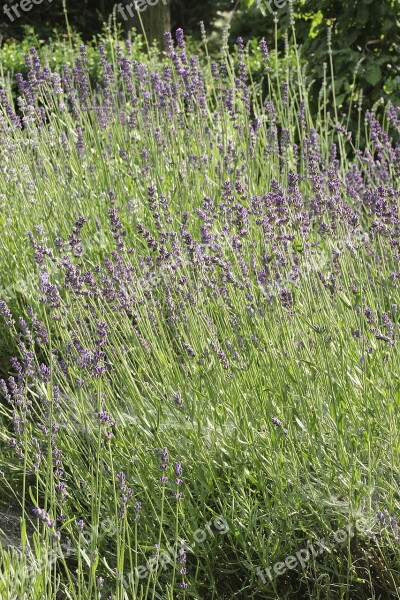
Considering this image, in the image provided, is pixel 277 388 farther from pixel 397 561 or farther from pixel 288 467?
pixel 397 561

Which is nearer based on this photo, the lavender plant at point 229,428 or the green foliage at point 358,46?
the lavender plant at point 229,428

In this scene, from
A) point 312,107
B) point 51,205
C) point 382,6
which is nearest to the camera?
point 51,205

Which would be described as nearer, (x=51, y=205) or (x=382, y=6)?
(x=51, y=205)

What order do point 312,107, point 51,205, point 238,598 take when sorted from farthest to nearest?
point 312,107
point 51,205
point 238,598

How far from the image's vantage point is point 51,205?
4391 millimetres

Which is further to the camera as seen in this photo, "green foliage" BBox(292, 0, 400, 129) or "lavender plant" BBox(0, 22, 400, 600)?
"green foliage" BBox(292, 0, 400, 129)

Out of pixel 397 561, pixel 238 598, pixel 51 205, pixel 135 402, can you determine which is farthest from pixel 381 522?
pixel 51 205

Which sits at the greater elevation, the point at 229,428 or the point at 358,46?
the point at 358,46

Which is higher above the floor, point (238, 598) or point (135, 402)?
point (135, 402)

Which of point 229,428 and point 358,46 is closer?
point 229,428

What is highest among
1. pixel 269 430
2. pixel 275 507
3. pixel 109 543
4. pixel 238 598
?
pixel 269 430

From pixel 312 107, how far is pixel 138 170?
9.47ft

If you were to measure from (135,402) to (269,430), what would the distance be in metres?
0.49

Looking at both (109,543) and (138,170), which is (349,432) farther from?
(138,170)
